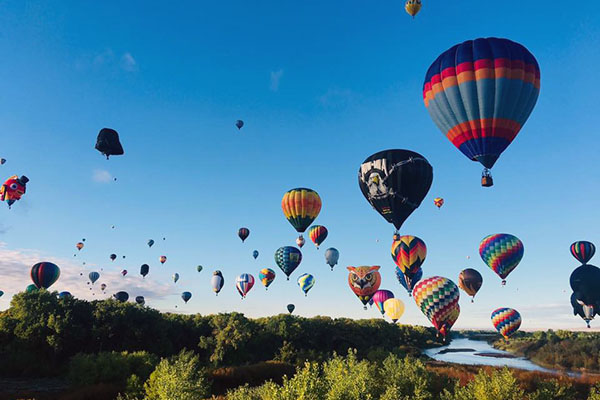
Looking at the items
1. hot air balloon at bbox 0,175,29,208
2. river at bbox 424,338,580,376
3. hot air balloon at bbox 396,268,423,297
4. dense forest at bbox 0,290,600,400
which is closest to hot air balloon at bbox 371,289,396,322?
hot air balloon at bbox 396,268,423,297

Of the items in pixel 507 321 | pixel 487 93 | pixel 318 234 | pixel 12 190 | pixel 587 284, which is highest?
pixel 12 190

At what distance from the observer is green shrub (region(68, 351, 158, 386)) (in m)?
33.9

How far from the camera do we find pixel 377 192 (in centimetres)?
3472

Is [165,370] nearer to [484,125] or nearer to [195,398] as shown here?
[195,398]

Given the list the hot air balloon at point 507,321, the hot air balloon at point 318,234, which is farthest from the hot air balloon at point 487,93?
the hot air balloon at point 507,321

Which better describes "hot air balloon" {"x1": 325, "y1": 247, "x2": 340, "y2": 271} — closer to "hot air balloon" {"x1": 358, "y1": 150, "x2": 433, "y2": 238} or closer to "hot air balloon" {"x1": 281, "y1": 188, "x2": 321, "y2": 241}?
"hot air balloon" {"x1": 281, "y1": 188, "x2": 321, "y2": 241}

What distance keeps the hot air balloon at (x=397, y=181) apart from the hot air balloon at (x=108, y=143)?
27.6 meters

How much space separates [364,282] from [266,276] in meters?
24.8

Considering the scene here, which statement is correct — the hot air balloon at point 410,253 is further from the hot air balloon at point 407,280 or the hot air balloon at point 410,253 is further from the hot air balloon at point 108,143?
the hot air balloon at point 108,143

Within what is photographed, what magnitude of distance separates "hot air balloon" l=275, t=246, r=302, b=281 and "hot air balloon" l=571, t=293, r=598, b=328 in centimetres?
5160

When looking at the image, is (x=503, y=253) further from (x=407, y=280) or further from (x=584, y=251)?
(x=584, y=251)

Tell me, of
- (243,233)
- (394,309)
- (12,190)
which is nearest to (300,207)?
(243,233)

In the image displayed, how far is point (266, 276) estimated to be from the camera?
83188 millimetres

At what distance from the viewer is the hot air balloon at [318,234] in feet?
226
